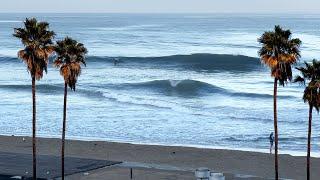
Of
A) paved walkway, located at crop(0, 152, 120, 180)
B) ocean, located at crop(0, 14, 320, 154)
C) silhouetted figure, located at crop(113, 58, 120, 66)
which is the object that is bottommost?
paved walkway, located at crop(0, 152, 120, 180)

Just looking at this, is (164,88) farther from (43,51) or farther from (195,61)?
(43,51)

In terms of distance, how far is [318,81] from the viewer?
1246 inches

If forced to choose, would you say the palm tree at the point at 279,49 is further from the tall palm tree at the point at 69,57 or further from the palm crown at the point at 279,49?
the tall palm tree at the point at 69,57

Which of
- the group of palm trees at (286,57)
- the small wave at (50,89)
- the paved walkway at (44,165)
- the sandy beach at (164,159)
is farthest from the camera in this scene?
the small wave at (50,89)

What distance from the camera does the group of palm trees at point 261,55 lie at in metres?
32.0

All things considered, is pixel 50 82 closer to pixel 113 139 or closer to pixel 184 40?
pixel 113 139

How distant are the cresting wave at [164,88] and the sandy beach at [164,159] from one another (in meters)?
35.1

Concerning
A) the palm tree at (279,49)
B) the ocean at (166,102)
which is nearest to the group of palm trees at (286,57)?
the palm tree at (279,49)

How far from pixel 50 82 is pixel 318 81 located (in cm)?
7011

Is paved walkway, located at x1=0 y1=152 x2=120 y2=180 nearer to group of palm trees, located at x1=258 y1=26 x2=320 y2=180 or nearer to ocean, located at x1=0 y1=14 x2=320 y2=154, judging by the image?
ocean, located at x1=0 y1=14 x2=320 y2=154

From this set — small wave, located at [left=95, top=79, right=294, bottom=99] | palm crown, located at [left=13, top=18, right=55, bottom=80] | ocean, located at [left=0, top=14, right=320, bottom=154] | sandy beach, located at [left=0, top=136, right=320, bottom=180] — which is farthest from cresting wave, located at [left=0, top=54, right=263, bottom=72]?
palm crown, located at [left=13, top=18, right=55, bottom=80]

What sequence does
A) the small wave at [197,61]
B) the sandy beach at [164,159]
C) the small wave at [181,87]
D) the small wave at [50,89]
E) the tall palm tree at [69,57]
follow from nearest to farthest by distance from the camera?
1. the tall palm tree at [69,57]
2. the sandy beach at [164,159]
3. the small wave at [50,89]
4. the small wave at [181,87]
5. the small wave at [197,61]

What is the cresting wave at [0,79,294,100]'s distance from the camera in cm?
8887

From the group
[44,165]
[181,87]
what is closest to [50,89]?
[181,87]
